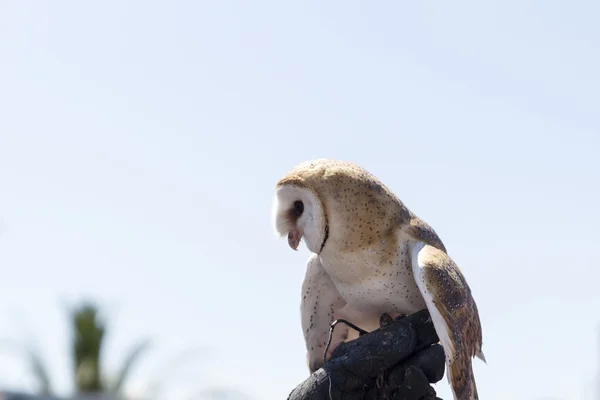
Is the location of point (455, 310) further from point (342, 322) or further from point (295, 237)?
point (295, 237)

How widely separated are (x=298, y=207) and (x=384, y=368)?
1004 mm

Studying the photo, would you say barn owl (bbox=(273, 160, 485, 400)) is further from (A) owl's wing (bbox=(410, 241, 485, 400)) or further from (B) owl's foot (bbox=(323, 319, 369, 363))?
(B) owl's foot (bbox=(323, 319, 369, 363))

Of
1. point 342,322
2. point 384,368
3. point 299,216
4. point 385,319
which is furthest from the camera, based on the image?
point 342,322

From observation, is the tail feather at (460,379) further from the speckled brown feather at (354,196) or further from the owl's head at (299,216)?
the owl's head at (299,216)

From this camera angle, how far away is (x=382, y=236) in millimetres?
5148

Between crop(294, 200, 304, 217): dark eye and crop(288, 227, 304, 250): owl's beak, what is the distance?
89mm

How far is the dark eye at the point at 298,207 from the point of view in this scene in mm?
5214

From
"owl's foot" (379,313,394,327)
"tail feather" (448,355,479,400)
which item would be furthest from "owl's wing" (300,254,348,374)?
"tail feather" (448,355,479,400)

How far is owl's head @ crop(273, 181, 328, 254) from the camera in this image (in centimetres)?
508

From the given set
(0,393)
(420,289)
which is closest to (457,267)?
(420,289)

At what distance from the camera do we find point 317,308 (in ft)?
18.6

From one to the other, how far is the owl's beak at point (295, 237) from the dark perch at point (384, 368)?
637 millimetres

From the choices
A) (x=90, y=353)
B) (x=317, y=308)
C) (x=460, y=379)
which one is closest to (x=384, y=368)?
(x=460, y=379)

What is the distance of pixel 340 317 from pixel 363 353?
0.70m
